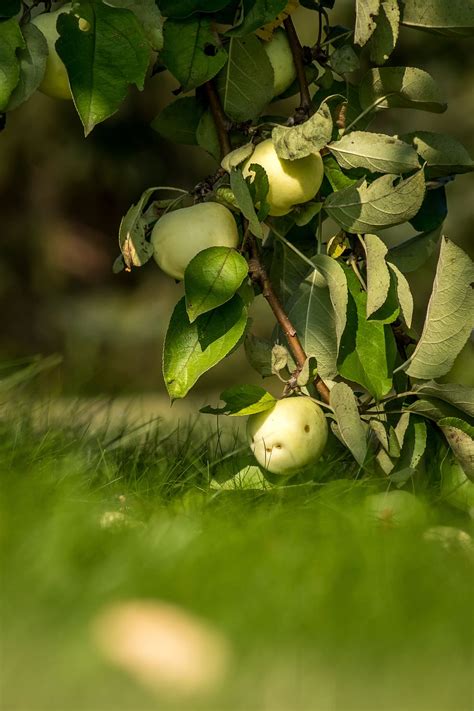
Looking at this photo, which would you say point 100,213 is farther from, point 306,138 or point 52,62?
point 306,138

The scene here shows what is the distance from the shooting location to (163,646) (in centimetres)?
68

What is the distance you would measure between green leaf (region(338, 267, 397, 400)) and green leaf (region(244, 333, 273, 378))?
10cm

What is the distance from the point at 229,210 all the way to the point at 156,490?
0.33 meters

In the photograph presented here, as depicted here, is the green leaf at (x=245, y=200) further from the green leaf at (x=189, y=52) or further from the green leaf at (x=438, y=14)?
the green leaf at (x=438, y=14)

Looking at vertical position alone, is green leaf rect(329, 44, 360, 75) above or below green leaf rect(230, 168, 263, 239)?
above

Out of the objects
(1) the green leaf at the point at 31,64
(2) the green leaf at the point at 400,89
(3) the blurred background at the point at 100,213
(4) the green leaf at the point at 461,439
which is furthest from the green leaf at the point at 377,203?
(3) the blurred background at the point at 100,213

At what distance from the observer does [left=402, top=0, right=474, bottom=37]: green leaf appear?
1088 mm

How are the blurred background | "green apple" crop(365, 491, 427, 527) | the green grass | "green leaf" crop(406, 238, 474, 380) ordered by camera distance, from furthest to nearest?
the blurred background < "green leaf" crop(406, 238, 474, 380) < "green apple" crop(365, 491, 427, 527) < the green grass

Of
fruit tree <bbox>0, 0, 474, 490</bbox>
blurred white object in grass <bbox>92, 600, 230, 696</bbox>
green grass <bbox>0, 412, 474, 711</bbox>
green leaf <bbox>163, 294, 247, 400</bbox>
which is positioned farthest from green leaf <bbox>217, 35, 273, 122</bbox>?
blurred white object in grass <bbox>92, 600, 230, 696</bbox>

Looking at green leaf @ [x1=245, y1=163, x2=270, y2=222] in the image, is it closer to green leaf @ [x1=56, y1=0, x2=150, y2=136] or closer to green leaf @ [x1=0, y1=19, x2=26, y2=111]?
green leaf @ [x1=56, y1=0, x2=150, y2=136]

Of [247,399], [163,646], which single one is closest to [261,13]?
[247,399]

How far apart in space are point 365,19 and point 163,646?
26.4 inches

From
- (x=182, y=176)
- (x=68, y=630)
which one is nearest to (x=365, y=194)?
(x=68, y=630)

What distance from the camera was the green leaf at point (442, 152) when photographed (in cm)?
112
